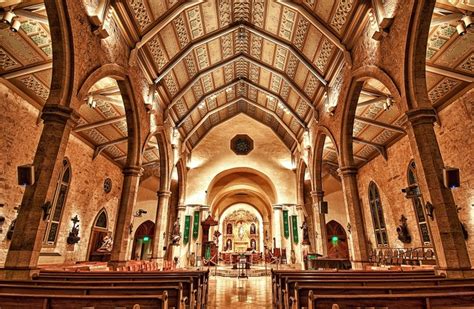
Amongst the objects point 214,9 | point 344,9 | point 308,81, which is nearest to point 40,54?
point 214,9

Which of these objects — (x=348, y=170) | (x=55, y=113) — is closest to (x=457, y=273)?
(x=348, y=170)

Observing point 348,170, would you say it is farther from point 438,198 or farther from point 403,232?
point 403,232

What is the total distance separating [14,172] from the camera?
8.85m

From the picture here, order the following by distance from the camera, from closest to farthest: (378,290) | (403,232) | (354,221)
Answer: (378,290), (354,221), (403,232)

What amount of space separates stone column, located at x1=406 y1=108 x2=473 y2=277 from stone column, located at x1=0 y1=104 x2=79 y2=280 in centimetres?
806

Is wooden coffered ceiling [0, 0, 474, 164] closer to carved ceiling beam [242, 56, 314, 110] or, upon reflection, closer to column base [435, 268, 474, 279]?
carved ceiling beam [242, 56, 314, 110]

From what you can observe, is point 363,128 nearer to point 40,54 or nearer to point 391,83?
point 391,83

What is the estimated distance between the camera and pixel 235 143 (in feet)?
64.9

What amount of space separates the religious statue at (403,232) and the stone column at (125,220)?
12.2 metres

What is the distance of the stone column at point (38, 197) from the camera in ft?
16.7

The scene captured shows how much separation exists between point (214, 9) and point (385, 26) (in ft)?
23.7

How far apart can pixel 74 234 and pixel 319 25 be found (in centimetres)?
1386

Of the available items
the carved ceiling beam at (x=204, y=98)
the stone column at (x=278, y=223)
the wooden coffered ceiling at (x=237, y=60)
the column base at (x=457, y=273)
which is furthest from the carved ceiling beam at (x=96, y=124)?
the column base at (x=457, y=273)

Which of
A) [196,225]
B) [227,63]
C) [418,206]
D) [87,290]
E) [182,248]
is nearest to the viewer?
[87,290]
